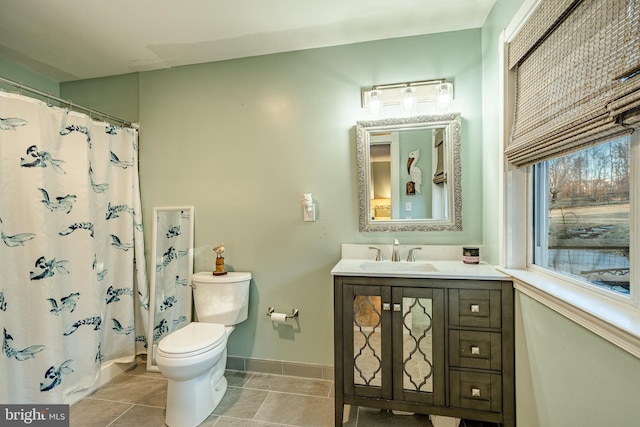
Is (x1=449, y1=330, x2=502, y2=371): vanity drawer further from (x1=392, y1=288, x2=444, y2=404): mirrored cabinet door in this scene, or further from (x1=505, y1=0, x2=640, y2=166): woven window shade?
(x1=505, y1=0, x2=640, y2=166): woven window shade

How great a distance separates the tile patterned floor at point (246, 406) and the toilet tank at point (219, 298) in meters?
0.51

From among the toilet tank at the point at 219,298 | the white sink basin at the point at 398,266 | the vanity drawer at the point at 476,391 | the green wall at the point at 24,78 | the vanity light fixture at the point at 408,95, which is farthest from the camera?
the green wall at the point at 24,78

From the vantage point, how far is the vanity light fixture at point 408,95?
71.7 inches

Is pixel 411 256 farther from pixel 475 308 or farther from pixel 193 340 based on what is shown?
pixel 193 340

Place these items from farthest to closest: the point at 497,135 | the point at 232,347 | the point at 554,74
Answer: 1. the point at 232,347
2. the point at 497,135
3. the point at 554,74

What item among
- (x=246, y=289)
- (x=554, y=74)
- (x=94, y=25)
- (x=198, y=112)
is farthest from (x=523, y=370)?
(x=94, y=25)

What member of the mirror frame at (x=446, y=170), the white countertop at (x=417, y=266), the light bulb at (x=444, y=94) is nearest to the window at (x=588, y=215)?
the white countertop at (x=417, y=266)

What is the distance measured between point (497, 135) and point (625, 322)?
1.16m

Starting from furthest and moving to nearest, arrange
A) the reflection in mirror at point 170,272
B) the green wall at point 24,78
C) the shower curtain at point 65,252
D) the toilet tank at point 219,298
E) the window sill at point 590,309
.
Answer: the reflection in mirror at point 170,272
the green wall at point 24,78
the toilet tank at point 219,298
the shower curtain at point 65,252
the window sill at point 590,309

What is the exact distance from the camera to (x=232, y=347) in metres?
2.19

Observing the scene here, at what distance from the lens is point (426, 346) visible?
147cm

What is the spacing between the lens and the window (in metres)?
0.92

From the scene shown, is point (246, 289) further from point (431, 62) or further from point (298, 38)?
point (431, 62)

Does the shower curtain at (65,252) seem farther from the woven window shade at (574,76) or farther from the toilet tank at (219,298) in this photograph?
the woven window shade at (574,76)
